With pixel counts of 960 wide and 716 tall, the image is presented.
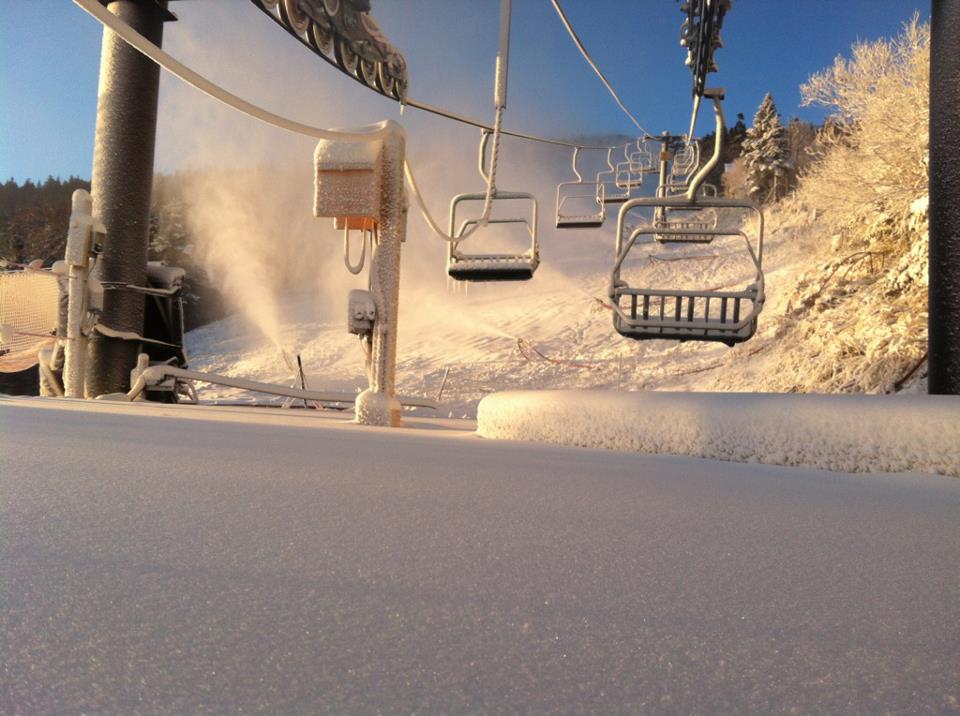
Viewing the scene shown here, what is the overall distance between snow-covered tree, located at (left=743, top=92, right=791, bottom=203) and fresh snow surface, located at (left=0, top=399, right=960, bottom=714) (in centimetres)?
2932

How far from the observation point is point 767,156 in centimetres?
2789

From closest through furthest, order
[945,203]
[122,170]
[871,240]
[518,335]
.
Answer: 1. [945,203]
2. [122,170]
3. [871,240]
4. [518,335]

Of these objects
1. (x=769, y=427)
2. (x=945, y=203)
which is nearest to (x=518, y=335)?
(x=945, y=203)

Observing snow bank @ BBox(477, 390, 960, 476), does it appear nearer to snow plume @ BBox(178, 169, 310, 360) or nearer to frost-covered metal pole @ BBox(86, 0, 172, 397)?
frost-covered metal pole @ BBox(86, 0, 172, 397)

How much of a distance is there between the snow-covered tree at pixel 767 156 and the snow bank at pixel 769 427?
27.8 m

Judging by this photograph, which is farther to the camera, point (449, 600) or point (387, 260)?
point (387, 260)

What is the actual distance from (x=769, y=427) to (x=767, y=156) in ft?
96.4

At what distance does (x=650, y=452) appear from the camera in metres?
2.26

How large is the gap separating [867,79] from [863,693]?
11596 mm

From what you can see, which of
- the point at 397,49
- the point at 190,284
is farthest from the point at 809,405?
the point at 190,284

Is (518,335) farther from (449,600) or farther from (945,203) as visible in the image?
(449,600)

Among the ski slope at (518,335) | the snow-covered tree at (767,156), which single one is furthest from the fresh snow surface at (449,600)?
the snow-covered tree at (767,156)

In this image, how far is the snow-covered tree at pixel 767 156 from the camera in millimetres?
27781

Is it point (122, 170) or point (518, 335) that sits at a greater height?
point (122, 170)
